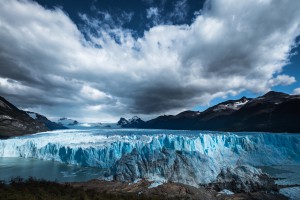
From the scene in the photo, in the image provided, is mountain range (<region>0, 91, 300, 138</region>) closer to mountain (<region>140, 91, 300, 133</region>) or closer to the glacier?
mountain (<region>140, 91, 300, 133</region>)

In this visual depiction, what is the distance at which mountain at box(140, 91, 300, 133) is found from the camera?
8219cm

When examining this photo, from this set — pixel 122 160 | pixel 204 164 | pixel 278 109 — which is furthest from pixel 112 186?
pixel 278 109

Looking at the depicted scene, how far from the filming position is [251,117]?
106062 mm

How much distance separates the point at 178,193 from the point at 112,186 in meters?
6.57

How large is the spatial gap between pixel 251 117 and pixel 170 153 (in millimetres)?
93783

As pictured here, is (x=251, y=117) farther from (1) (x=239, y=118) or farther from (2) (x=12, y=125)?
(2) (x=12, y=125)

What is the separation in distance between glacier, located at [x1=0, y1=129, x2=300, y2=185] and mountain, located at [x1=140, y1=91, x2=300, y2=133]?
→ 4122 centimetres

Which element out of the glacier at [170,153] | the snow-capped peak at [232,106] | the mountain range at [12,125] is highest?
the snow-capped peak at [232,106]

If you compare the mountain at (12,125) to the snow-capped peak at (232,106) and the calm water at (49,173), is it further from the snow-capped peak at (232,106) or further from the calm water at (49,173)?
the snow-capped peak at (232,106)

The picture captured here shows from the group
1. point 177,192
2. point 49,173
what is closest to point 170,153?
point 177,192

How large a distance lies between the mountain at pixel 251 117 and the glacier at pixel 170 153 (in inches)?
1623

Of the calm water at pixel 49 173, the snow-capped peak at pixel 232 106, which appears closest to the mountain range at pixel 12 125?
the calm water at pixel 49 173

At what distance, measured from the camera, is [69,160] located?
41312 millimetres

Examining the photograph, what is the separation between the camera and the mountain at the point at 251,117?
270ft
